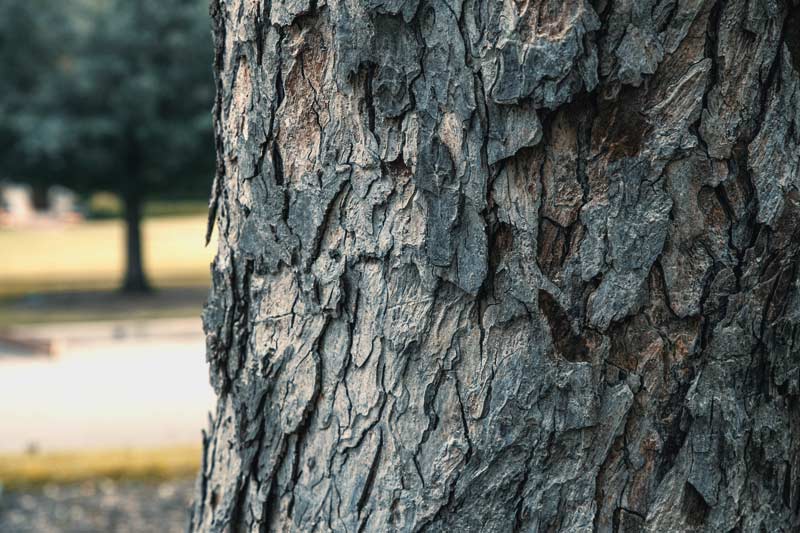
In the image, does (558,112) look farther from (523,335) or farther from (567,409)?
(567,409)

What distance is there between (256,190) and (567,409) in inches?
23.8

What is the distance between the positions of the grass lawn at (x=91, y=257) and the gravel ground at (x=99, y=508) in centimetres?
701

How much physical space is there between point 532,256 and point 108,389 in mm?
8991

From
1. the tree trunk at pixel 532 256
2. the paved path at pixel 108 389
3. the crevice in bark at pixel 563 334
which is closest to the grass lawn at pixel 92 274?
A: the paved path at pixel 108 389

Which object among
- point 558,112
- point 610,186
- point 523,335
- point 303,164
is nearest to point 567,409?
point 523,335

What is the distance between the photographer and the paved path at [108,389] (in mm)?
7984

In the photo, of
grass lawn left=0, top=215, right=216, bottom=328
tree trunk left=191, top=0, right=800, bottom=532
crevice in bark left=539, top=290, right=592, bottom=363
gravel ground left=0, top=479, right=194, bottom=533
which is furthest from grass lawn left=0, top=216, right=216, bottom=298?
crevice in bark left=539, top=290, right=592, bottom=363

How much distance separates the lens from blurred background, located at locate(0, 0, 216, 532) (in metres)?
6.16

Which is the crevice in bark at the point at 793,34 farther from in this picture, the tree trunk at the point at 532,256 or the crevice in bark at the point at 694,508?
the crevice in bark at the point at 694,508

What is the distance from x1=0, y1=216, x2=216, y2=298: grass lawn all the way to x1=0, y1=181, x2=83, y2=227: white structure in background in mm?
3878

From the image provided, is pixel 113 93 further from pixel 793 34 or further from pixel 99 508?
pixel 793 34

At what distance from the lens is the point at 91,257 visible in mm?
25656

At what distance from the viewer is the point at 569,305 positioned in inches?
53.5

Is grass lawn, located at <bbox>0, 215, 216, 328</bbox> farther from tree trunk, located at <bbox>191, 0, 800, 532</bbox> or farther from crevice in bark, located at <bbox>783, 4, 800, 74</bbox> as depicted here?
crevice in bark, located at <bbox>783, 4, 800, 74</bbox>
